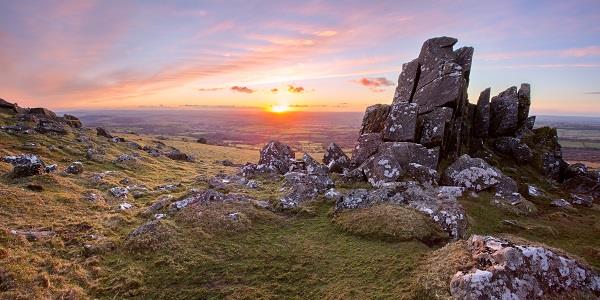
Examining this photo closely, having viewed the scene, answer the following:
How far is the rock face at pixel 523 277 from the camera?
9.18 meters

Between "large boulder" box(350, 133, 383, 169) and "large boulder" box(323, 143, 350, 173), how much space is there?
2.43 ft

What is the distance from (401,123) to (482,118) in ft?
32.2

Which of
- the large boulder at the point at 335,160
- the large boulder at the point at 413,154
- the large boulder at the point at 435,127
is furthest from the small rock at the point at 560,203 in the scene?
the large boulder at the point at 335,160

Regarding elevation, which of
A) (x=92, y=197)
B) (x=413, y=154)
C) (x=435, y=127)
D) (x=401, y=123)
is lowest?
(x=92, y=197)

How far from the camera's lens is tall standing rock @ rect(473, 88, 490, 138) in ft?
104

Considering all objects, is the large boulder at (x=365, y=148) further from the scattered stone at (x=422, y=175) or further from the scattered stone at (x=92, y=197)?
the scattered stone at (x=92, y=197)

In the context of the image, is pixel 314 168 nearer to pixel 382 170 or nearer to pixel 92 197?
pixel 382 170

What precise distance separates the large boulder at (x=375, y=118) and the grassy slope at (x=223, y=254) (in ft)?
42.6

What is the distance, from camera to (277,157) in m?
35.6

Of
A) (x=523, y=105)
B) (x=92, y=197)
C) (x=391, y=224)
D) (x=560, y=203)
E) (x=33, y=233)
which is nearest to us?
(x=391, y=224)

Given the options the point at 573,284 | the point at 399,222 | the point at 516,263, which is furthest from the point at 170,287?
the point at 573,284

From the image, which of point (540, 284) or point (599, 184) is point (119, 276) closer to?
point (540, 284)

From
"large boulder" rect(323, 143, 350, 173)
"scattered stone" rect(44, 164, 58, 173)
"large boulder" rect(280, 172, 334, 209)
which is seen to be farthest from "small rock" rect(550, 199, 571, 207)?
"scattered stone" rect(44, 164, 58, 173)

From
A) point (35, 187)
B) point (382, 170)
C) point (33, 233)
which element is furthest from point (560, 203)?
point (35, 187)
